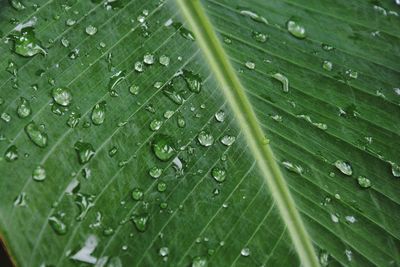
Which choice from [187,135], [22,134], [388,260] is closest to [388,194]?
[388,260]

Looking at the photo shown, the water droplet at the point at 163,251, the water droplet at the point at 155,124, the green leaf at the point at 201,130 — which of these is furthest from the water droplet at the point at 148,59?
the water droplet at the point at 163,251

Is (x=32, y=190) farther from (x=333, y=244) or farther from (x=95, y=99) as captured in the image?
(x=333, y=244)

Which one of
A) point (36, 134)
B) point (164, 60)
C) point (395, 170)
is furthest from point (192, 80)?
point (395, 170)

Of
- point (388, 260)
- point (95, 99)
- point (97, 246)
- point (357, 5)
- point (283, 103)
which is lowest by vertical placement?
point (97, 246)

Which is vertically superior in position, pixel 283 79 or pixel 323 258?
pixel 283 79

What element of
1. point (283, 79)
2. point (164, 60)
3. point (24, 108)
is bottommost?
point (24, 108)

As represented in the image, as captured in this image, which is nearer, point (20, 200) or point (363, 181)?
point (20, 200)

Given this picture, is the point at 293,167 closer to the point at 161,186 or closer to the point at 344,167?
the point at 344,167
